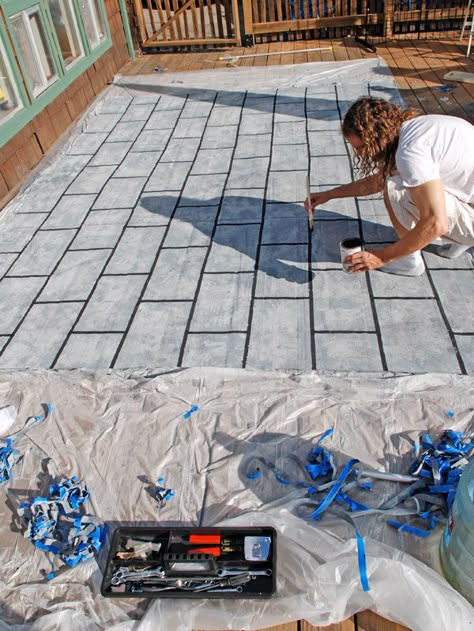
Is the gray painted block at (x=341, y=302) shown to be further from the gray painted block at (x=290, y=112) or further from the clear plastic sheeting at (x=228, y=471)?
the gray painted block at (x=290, y=112)

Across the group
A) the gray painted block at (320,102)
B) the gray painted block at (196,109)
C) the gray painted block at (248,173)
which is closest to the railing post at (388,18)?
the gray painted block at (320,102)

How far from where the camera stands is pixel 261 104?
16.0 ft

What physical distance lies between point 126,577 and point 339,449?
0.79m

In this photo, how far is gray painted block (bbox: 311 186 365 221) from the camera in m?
3.11

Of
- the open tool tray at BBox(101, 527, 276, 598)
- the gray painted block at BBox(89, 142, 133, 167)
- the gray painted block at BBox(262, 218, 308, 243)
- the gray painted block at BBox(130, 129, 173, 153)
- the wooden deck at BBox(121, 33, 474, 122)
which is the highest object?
the open tool tray at BBox(101, 527, 276, 598)

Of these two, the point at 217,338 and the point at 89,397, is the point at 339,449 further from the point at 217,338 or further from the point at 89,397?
the point at 89,397

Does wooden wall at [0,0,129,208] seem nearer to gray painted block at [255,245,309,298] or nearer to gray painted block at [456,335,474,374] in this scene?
gray painted block at [255,245,309,298]

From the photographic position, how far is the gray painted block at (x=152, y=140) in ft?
14.1

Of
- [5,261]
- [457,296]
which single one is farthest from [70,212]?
[457,296]

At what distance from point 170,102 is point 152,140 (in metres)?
0.99

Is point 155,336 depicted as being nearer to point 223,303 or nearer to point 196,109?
point 223,303

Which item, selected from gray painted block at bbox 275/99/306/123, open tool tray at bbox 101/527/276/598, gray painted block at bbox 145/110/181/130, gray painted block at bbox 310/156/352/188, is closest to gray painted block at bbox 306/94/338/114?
gray painted block at bbox 275/99/306/123

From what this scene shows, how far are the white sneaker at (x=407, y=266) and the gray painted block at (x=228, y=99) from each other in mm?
3013

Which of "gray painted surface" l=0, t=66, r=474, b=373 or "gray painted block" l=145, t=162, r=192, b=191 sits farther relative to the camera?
"gray painted block" l=145, t=162, r=192, b=191
